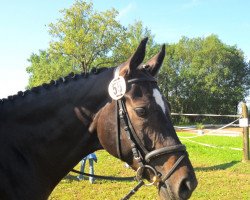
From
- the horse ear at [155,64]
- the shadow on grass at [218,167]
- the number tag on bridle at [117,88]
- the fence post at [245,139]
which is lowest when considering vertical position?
the shadow on grass at [218,167]

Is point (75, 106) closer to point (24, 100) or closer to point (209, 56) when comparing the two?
point (24, 100)

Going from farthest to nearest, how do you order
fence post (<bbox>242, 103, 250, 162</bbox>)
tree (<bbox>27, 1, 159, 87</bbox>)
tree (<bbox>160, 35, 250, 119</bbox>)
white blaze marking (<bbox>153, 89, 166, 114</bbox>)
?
tree (<bbox>160, 35, 250, 119</bbox>)
tree (<bbox>27, 1, 159, 87</bbox>)
fence post (<bbox>242, 103, 250, 162</bbox>)
white blaze marking (<bbox>153, 89, 166, 114</bbox>)

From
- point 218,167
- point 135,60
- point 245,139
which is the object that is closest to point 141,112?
point 135,60

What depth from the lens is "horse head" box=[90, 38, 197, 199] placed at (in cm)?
227

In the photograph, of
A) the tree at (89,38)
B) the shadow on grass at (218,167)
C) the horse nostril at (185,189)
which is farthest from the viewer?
the tree at (89,38)

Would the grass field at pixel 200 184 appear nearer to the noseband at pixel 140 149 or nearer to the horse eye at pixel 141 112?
the noseband at pixel 140 149

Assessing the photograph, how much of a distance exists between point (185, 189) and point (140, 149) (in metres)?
0.43

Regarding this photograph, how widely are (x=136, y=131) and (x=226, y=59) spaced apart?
51.6 m

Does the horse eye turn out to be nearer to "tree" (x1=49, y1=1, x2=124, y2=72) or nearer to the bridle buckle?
the bridle buckle

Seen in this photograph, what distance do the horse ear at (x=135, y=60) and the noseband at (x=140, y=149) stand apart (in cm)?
10

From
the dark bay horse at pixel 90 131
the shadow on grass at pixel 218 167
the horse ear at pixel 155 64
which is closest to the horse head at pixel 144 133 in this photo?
the dark bay horse at pixel 90 131

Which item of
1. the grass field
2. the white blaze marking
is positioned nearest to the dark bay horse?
the white blaze marking

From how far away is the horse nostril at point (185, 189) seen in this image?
221 cm

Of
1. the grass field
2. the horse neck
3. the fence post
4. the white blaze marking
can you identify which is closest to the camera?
the white blaze marking
